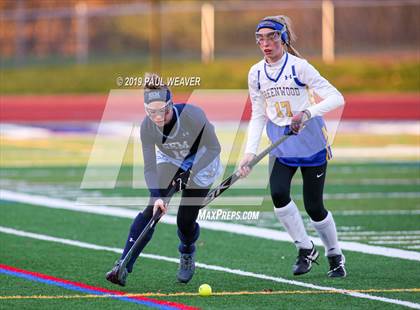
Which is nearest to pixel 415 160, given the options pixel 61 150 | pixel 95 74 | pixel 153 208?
pixel 61 150

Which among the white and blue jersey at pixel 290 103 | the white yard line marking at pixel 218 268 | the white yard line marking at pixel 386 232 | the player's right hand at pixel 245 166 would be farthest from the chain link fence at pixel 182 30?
the player's right hand at pixel 245 166

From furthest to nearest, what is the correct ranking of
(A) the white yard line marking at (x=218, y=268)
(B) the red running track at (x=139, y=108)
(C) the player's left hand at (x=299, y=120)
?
(B) the red running track at (x=139, y=108)
(C) the player's left hand at (x=299, y=120)
(A) the white yard line marking at (x=218, y=268)

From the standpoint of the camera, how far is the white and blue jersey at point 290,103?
7.88 m

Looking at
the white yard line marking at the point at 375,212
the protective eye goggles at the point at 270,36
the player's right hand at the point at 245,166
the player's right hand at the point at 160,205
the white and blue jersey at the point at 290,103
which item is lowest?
the white yard line marking at the point at 375,212

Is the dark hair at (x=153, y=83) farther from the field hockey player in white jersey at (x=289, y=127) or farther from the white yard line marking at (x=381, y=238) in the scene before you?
the white yard line marking at (x=381, y=238)

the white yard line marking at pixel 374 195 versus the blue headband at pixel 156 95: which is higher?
the blue headband at pixel 156 95

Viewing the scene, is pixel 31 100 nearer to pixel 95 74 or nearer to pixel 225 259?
pixel 95 74

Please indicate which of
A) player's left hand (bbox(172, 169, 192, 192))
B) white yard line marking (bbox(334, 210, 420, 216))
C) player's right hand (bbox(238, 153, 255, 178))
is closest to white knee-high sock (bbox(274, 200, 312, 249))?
player's right hand (bbox(238, 153, 255, 178))

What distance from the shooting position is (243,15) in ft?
106

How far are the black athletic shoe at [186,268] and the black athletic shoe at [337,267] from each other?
3.61 feet

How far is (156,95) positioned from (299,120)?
1095mm

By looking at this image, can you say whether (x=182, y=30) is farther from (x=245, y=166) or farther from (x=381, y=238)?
(x=245, y=166)

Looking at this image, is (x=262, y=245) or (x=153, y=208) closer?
(x=153, y=208)

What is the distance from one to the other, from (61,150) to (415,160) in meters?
6.72
